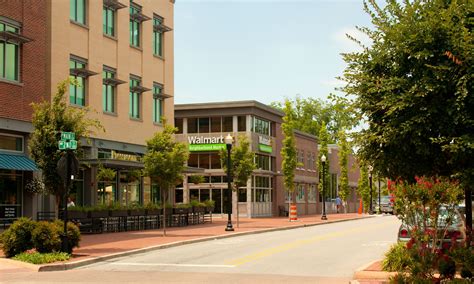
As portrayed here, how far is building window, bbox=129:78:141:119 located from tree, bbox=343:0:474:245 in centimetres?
2646

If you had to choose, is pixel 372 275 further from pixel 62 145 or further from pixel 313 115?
pixel 313 115

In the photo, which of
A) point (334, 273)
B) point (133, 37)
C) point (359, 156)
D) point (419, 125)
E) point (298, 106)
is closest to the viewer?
point (419, 125)

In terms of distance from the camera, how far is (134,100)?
36.8m

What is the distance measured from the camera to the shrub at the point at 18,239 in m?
Result: 17.8

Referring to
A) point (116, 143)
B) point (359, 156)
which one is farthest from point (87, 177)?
point (359, 156)

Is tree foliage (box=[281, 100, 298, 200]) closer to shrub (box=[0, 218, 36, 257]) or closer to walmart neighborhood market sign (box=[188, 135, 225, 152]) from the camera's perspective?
walmart neighborhood market sign (box=[188, 135, 225, 152])

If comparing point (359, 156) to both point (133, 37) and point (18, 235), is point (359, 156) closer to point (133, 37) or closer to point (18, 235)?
point (18, 235)

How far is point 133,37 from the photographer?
37.0m

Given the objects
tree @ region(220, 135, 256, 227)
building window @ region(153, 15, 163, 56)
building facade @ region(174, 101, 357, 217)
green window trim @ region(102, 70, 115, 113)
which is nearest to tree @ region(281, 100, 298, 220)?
building facade @ region(174, 101, 357, 217)

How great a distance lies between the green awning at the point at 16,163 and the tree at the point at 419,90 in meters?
17.5

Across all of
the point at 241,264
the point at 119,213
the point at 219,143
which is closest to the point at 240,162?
the point at 119,213

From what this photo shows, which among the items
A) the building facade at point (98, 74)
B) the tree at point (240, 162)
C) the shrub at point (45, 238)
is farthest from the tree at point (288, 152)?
the shrub at point (45, 238)

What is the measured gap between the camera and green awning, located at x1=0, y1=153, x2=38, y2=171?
24811 millimetres

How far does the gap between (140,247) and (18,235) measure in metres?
4.55
